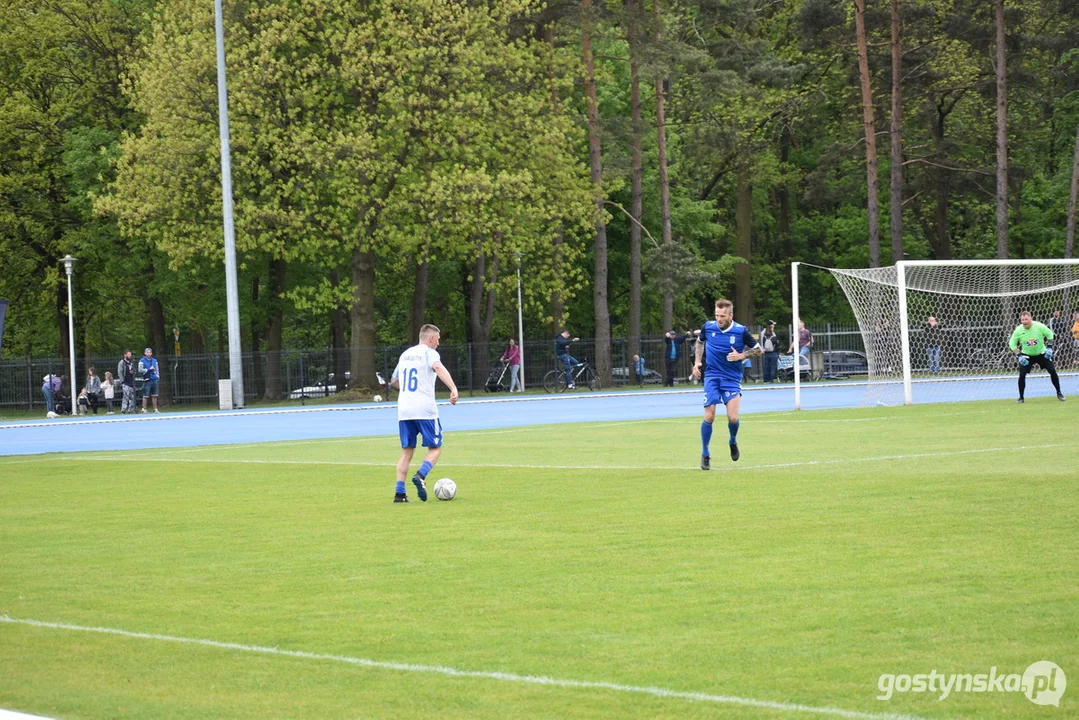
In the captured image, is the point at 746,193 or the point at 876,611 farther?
the point at 746,193

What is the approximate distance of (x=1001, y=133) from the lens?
51312 millimetres

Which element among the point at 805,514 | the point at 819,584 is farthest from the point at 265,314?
the point at 819,584

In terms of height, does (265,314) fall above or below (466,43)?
below

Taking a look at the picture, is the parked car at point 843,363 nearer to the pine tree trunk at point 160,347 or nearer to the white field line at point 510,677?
the pine tree trunk at point 160,347

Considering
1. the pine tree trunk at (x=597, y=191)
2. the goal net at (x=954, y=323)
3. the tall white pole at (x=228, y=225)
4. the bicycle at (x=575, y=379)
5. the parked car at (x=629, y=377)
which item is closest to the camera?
the goal net at (x=954, y=323)

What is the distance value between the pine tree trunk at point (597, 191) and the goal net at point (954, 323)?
39.2ft

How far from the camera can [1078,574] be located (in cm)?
909

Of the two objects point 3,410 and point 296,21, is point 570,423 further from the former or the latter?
point 3,410

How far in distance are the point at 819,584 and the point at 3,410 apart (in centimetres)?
4821

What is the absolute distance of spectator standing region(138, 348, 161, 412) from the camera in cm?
4672

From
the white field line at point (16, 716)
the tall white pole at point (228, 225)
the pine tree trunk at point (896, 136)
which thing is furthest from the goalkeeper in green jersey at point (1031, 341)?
the white field line at point (16, 716)

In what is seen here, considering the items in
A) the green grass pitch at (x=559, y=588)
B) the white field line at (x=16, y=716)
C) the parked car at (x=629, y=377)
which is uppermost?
the parked car at (x=629, y=377)

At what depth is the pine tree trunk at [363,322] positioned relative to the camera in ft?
153

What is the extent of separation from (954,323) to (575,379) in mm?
13587
